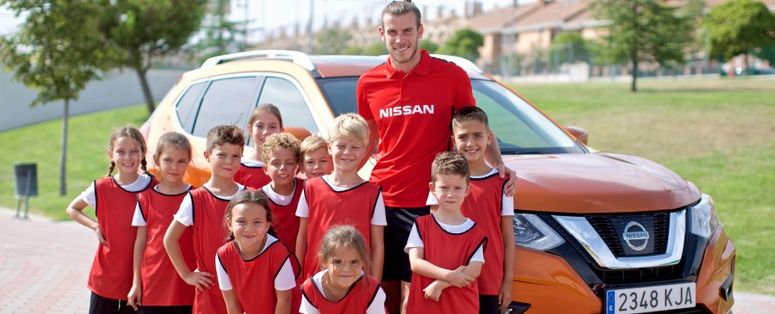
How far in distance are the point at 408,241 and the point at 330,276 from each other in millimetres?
395

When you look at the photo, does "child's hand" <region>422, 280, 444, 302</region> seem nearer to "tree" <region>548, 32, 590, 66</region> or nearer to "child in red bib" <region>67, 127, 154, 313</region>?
"child in red bib" <region>67, 127, 154, 313</region>

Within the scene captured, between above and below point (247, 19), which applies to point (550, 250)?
below

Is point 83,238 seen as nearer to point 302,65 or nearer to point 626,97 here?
point 302,65

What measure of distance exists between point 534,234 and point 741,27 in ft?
118

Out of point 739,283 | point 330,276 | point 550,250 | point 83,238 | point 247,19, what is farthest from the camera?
point 247,19

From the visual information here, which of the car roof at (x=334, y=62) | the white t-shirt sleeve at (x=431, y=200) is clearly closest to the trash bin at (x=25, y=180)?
the car roof at (x=334, y=62)

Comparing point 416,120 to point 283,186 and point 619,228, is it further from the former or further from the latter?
point 619,228

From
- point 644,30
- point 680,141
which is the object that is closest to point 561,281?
point 680,141

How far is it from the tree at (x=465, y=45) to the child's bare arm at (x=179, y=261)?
2061 inches

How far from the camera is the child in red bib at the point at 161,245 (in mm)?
4629

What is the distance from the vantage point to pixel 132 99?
43719 millimetres

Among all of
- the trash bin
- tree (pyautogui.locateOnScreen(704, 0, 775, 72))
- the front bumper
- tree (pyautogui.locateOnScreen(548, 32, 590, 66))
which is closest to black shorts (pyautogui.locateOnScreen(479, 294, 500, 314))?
the front bumper

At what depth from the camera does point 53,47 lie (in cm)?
1680

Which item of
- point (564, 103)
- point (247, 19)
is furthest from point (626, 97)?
point (247, 19)
